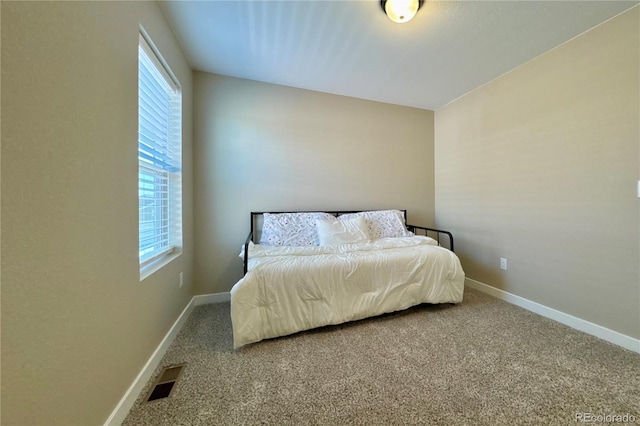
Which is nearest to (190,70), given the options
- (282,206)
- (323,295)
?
(282,206)

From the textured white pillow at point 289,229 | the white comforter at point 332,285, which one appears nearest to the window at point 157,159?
the white comforter at point 332,285

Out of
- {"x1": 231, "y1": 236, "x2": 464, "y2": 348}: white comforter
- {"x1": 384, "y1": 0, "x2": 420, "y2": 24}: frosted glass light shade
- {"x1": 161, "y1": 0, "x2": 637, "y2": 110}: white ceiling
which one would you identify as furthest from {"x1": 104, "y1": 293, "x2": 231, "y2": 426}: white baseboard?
{"x1": 384, "y1": 0, "x2": 420, "y2": 24}: frosted glass light shade

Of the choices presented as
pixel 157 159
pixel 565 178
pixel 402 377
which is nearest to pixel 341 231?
pixel 402 377

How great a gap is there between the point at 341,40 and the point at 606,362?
2776 millimetres

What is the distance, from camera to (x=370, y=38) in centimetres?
175

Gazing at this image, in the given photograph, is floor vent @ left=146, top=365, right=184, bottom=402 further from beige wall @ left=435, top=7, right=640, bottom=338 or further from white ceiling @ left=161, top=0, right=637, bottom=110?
beige wall @ left=435, top=7, right=640, bottom=338

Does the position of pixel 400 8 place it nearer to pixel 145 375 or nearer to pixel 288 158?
pixel 288 158

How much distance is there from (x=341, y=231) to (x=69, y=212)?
1.88 m

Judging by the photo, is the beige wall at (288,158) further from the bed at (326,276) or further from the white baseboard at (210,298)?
the bed at (326,276)

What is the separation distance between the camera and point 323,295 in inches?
65.7

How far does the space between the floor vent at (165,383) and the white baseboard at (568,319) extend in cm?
281

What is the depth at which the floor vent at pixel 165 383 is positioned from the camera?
3.76ft

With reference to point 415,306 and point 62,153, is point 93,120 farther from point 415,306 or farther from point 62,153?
point 415,306

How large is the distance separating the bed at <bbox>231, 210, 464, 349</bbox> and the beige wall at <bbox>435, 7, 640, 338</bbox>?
0.71 m
